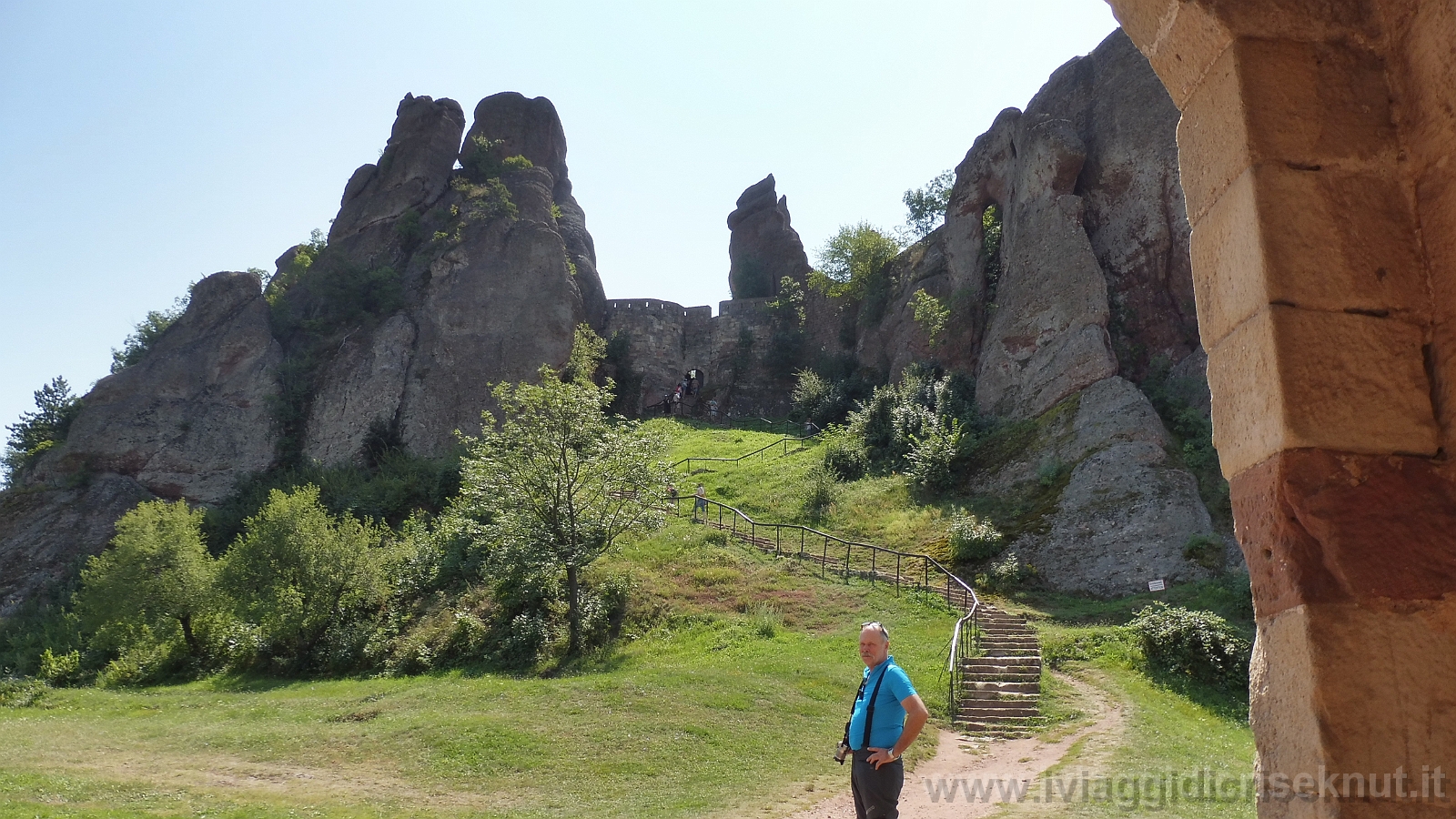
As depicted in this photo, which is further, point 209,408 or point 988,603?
point 209,408

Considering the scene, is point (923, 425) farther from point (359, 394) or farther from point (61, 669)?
point (61, 669)

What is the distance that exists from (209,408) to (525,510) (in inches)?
1010

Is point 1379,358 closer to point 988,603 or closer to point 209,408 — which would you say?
point 988,603

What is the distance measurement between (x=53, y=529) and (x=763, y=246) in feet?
118

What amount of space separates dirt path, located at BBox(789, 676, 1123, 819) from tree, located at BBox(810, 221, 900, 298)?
30540mm

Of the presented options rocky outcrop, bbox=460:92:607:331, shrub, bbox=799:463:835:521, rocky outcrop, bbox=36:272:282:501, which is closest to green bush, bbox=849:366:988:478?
shrub, bbox=799:463:835:521

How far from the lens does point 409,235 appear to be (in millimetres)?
42875

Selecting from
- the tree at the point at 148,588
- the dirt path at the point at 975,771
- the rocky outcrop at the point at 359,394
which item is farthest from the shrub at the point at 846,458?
the rocky outcrop at the point at 359,394

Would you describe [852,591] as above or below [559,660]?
above

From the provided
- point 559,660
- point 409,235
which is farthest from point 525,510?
point 409,235

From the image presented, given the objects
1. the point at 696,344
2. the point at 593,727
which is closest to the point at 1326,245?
the point at 593,727

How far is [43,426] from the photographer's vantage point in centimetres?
3762

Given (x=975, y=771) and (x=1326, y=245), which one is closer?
(x=1326, y=245)

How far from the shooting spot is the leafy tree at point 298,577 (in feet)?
67.5
